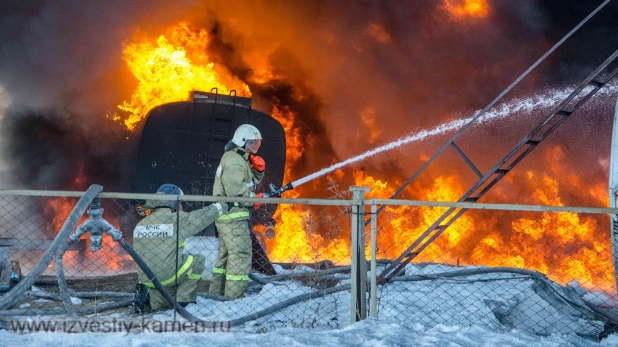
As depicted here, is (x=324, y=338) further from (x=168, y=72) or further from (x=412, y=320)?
(x=168, y=72)

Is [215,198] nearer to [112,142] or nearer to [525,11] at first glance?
[112,142]

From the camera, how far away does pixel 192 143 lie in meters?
9.56

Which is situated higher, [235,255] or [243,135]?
[243,135]

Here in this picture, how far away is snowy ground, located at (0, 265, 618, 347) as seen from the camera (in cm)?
367

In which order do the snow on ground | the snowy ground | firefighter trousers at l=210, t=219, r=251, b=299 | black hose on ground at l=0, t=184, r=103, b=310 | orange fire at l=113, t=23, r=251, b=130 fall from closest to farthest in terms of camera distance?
the snow on ground → the snowy ground → black hose on ground at l=0, t=184, r=103, b=310 → firefighter trousers at l=210, t=219, r=251, b=299 → orange fire at l=113, t=23, r=251, b=130

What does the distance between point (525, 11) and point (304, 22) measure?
17.4 ft

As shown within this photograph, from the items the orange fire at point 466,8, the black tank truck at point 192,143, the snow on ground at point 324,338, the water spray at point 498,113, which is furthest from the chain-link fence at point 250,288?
the orange fire at point 466,8

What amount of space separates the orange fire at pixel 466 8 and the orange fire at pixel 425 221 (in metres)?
0.02

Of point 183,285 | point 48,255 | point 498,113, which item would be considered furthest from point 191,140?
point 498,113

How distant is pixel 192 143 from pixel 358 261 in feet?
18.9

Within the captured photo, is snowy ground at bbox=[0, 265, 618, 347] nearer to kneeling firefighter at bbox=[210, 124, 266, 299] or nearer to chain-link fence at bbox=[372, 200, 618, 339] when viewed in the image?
chain-link fence at bbox=[372, 200, 618, 339]

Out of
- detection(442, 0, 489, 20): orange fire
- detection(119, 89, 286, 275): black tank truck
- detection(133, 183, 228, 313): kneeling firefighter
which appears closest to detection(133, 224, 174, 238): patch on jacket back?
detection(133, 183, 228, 313): kneeling firefighter

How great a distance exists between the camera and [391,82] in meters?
14.0

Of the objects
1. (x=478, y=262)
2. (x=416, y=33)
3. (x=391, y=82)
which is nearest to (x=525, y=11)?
(x=416, y=33)
